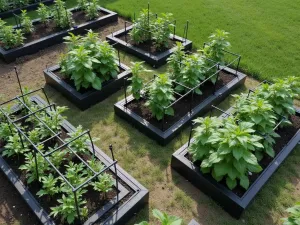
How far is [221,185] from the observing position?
4344 mm

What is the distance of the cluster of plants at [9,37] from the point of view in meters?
7.55

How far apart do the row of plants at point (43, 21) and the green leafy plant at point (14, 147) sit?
4.01 meters

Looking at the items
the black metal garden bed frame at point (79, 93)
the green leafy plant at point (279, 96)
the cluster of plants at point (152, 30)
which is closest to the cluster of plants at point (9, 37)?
the black metal garden bed frame at point (79, 93)

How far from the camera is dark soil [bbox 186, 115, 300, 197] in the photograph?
14.2ft

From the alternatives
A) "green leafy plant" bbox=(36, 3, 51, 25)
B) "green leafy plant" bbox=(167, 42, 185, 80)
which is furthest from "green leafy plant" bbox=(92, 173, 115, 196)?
"green leafy plant" bbox=(36, 3, 51, 25)

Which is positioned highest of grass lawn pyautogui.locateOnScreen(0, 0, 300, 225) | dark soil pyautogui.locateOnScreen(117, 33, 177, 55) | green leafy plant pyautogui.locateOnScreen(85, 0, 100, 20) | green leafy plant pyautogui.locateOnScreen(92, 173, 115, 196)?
green leafy plant pyautogui.locateOnScreen(85, 0, 100, 20)

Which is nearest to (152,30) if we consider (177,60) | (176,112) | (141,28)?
(141,28)

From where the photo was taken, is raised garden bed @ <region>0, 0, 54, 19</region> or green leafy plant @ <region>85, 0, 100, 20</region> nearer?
green leafy plant @ <region>85, 0, 100, 20</region>

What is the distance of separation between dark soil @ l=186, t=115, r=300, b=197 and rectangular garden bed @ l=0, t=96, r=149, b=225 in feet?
3.69

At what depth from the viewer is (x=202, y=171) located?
4.48m

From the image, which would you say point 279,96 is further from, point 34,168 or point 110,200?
point 34,168

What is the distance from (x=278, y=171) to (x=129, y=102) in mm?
3145

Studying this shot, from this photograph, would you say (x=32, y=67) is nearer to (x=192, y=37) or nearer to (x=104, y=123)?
(x=104, y=123)

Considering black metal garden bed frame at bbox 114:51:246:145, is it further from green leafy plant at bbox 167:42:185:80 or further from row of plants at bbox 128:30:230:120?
green leafy plant at bbox 167:42:185:80
